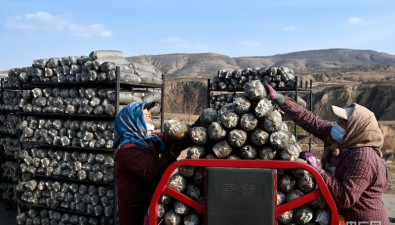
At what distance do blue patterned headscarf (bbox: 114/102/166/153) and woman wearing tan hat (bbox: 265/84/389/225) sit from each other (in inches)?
48.9

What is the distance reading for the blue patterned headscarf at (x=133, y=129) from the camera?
3771 mm

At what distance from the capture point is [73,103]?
7207mm

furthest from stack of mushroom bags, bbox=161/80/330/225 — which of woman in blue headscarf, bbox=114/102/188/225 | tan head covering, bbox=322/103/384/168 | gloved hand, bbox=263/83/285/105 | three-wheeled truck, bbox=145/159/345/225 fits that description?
tan head covering, bbox=322/103/384/168

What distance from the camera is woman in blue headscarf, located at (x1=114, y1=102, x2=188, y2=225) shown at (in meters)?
3.40

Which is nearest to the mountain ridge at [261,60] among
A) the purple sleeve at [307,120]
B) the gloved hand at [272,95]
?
the purple sleeve at [307,120]

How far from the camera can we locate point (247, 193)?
2.75 m

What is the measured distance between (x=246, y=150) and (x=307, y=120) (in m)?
1.24

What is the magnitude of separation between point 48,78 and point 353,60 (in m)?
143

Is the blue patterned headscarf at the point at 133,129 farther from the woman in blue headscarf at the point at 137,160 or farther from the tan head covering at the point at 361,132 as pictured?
the tan head covering at the point at 361,132

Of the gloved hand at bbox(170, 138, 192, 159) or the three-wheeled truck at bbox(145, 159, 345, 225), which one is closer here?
the three-wheeled truck at bbox(145, 159, 345, 225)

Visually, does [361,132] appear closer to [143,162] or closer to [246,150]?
[246,150]

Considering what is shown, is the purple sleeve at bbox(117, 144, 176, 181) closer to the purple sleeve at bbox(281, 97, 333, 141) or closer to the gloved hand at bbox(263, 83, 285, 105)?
the gloved hand at bbox(263, 83, 285, 105)

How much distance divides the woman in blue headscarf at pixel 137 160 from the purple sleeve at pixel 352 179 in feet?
4.05

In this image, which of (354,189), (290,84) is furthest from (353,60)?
(354,189)
